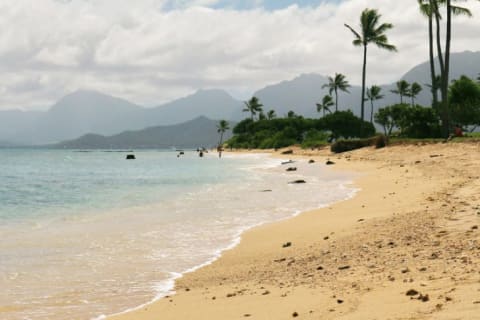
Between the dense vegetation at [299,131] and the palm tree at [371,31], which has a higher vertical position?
the palm tree at [371,31]

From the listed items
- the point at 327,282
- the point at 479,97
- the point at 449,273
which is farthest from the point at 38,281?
the point at 479,97

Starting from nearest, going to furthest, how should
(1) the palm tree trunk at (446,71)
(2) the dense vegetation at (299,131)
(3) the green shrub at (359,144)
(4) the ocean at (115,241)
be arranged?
(4) the ocean at (115,241)
(1) the palm tree trunk at (446,71)
(3) the green shrub at (359,144)
(2) the dense vegetation at (299,131)

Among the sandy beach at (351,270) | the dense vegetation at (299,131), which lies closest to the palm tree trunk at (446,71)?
the dense vegetation at (299,131)

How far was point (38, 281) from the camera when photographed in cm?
873

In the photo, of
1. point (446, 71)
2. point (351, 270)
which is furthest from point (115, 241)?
point (446, 71)

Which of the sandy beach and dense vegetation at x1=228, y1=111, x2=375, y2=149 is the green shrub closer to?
dense vegetation at x1=228, y1=111, x2=375, y2=149

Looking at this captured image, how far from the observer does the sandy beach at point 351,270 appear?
5.26 meters

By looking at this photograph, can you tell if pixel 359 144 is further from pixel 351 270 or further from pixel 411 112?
pixel 351 270

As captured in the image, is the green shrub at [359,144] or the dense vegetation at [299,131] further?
the dense vegetation at [299,131]

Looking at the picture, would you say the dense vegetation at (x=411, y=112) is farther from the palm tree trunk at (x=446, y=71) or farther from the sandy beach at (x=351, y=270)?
the sandy beach at (x=351, y=270)

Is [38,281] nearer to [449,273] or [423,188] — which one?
[449,273]

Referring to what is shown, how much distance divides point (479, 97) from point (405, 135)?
50.4ft

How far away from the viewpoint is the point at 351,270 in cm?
720

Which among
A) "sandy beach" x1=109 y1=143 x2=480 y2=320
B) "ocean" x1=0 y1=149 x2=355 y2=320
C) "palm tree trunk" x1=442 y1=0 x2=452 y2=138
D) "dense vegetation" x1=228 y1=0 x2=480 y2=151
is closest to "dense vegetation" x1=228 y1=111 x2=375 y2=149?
"dense vegetation" x1=228 y1=0 x2=480 y2=151
